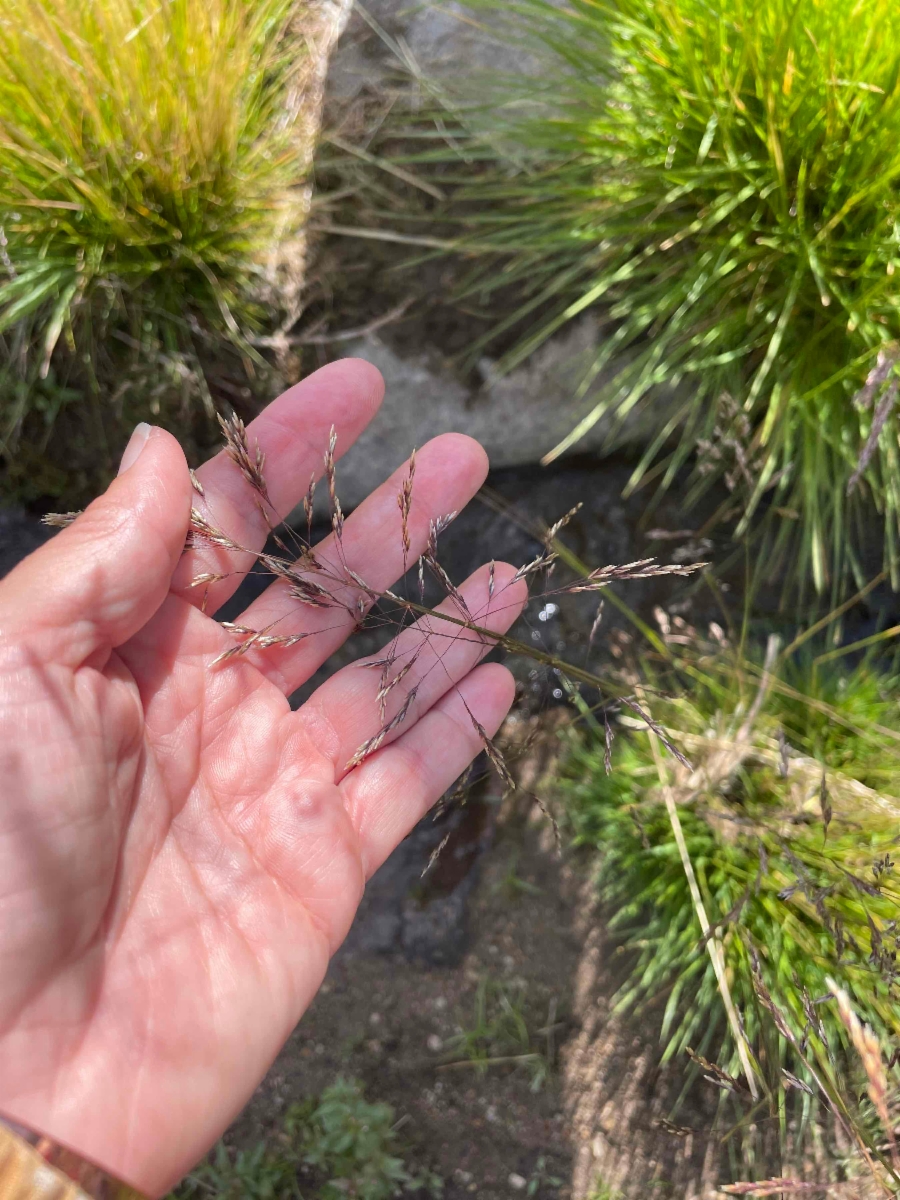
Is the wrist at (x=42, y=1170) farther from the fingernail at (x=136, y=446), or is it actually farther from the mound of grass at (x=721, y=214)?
the mound of grass at (x=721, y=214)

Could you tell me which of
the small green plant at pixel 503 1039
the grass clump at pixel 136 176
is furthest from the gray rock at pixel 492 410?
the small green plant at pixel 503 1039

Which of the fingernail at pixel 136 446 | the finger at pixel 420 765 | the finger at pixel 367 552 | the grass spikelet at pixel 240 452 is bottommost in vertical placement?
the finger at pixel 420 765

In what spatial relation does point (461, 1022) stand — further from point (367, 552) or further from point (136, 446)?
point (136, 446)

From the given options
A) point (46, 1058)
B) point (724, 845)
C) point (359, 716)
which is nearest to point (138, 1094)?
point (46, 1058)

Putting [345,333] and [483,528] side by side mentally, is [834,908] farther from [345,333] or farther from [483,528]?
[345,333]

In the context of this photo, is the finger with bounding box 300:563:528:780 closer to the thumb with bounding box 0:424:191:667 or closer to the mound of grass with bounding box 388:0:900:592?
the thumb with bounding box 0:424:191:667

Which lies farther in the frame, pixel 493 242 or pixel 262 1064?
pixel 493 242

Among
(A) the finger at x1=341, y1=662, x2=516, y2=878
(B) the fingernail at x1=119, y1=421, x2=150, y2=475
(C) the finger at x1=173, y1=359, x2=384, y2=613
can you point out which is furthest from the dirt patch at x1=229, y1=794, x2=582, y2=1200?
(B) the fingernail at x1=119, y1=421, x2=150, y2=475
